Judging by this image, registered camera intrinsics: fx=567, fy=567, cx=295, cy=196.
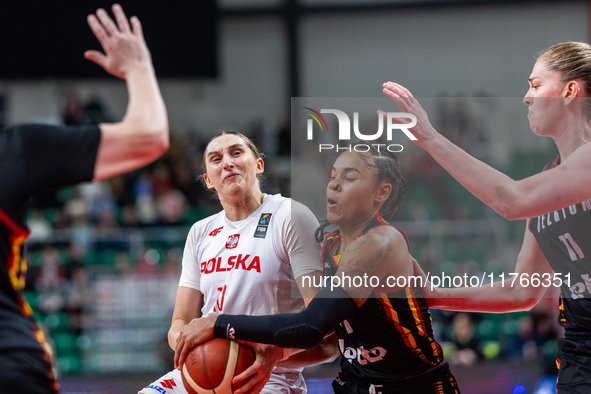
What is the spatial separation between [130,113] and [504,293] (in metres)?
2.27

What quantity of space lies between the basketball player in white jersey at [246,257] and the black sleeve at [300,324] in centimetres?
34

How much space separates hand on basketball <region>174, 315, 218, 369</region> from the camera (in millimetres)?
2873

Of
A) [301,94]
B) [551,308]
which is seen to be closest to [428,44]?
A: [301,94]

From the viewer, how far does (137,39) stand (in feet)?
7.29

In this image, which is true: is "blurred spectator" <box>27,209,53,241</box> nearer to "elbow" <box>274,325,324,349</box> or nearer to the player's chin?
the player's chin

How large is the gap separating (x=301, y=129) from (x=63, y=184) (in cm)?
142

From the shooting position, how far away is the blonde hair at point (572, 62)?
2.79 metres

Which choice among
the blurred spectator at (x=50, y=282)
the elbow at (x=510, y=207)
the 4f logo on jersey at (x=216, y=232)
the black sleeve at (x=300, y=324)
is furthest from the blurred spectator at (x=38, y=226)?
the elbow at (x=510, y=207)

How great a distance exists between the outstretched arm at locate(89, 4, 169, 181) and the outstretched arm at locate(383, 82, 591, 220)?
4.25 ft

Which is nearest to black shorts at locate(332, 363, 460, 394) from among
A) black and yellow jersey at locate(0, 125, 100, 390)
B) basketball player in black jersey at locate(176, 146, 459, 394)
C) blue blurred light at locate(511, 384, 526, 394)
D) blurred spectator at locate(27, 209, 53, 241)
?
basketball player in black jersey at locate(176, 146, 459, 394)

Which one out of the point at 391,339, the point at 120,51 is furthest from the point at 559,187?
the point at 120,51

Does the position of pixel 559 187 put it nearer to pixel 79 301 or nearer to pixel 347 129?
pixel 347 129

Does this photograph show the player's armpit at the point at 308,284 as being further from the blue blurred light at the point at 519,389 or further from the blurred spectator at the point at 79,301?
the blurred spectator at the point at 79,301

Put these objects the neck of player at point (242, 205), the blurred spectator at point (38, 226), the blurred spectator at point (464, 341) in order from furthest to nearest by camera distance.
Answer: the blurred spectator at point (38, 226) → the blurred spectator at point (464, 341) → the neck of player at point (242, 205)
